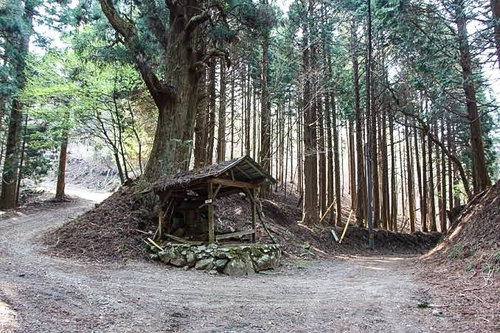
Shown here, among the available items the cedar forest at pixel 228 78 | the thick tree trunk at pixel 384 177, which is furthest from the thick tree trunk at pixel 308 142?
the thick tree trunk at pixel 384 177

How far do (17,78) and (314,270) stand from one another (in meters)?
16.0

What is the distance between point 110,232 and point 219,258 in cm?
344

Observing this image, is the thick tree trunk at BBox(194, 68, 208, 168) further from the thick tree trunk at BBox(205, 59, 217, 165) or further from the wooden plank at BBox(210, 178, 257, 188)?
the wooden plank at BBox(210, 178, 257, 188)

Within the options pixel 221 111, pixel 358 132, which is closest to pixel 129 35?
pixel 221 111

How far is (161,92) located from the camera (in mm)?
11328

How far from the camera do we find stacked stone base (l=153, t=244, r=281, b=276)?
8289 millimetres

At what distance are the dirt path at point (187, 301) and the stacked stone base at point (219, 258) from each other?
0.43 metres

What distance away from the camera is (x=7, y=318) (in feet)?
11.1

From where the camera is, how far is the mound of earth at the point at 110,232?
29.0 feet

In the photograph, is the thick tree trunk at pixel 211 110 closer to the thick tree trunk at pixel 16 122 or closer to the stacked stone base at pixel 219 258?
the stacked stone base at pixel 219 258

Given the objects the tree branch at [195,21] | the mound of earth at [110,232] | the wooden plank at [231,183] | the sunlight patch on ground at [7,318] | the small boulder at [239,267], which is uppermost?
the tree branch at [195,21]

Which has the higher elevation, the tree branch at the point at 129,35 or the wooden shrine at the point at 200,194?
the tree branch at the point at 129,35

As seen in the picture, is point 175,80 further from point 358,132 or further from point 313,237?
point 358,132

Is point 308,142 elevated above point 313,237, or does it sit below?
above
